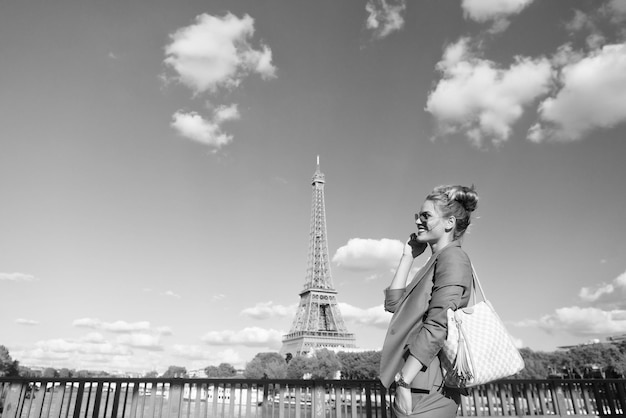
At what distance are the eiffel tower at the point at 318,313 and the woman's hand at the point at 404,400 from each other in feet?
147

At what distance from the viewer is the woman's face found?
1687 mm

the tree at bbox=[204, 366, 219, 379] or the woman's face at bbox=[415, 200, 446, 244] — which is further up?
the woman's face at bbox=[415, 200, 446, 244]

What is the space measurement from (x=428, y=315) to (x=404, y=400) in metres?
0.30

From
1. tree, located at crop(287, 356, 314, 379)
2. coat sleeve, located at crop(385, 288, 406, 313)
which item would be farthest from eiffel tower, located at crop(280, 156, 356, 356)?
coat sleeve, located at crop(385, 288, 406, 313)

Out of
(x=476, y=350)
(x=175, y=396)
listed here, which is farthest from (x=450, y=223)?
(x=175, y=396)

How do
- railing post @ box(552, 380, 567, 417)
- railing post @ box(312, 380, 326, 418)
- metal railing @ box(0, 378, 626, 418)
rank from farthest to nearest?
railing post @ box(552, 380, 567, 417)
railing post @ box(312, 380, 326, 418)
metal railing @ box(0, 378, 626, 418)

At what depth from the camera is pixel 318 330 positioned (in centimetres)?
4584

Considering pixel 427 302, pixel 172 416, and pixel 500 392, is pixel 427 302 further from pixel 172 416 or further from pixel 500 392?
pixel 500 392

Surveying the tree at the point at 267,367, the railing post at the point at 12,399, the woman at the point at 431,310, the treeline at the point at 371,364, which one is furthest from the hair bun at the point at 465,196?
the treeline at the point at 371,364

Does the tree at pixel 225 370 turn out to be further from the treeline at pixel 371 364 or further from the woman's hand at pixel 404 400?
the woman's hand at pixel 404 400

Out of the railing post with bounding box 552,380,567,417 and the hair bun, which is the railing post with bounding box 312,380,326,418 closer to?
the railing post with bounding box 552,380,567,417

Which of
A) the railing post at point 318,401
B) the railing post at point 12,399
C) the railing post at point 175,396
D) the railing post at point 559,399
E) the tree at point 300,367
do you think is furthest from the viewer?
the tree at point 300,367

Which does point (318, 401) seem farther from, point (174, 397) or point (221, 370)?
point (221, 370)

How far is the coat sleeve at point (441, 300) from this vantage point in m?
1.37
